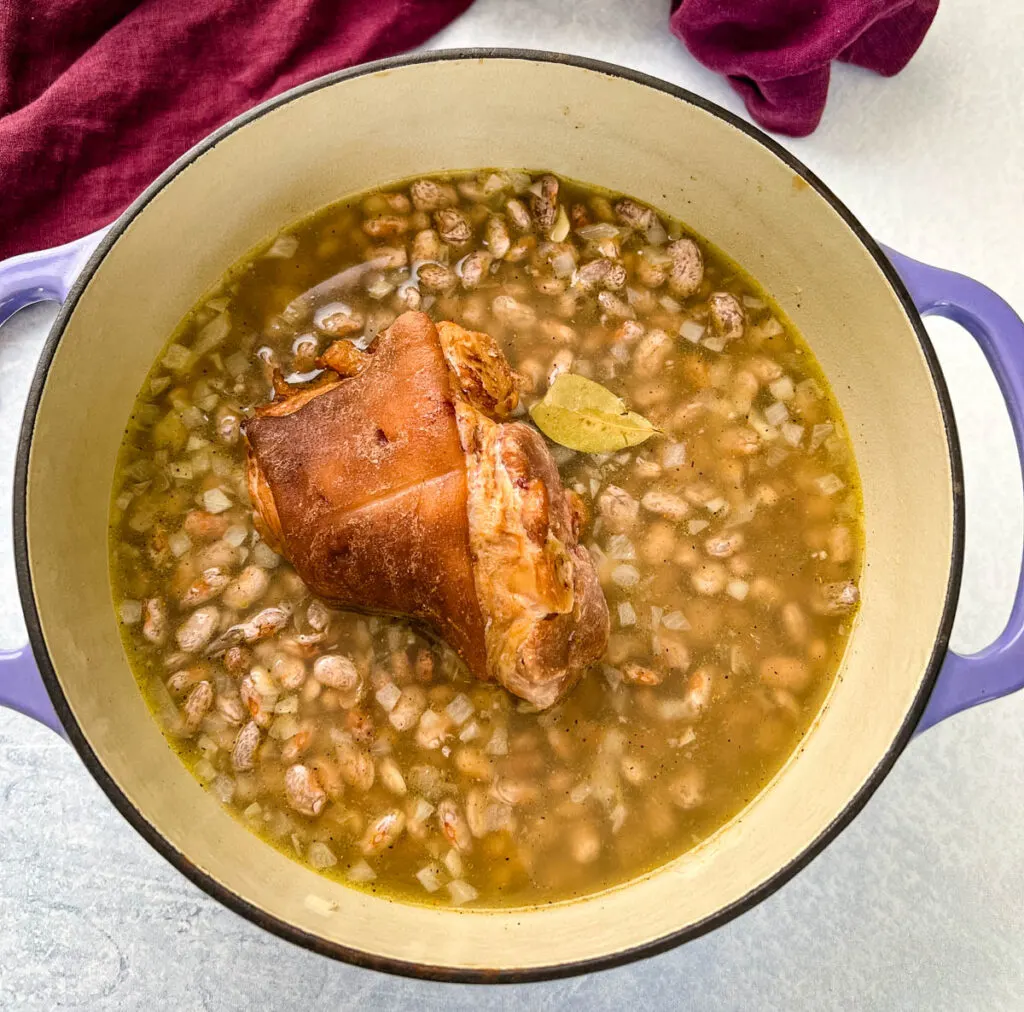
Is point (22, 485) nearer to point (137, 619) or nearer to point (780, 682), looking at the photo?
point (137, 619)

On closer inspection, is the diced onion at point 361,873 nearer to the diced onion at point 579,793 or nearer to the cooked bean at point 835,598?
the diced onion at point 579,793

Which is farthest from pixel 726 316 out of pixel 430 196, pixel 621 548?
pixel 430 196

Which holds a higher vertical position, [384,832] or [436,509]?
[436,509]

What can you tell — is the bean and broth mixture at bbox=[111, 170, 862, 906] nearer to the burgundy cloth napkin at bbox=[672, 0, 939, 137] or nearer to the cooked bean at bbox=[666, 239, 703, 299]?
the cooked bean at bbox=[666, 239, 703, 299]

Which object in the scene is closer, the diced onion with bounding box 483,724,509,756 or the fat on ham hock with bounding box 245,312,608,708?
the fat on ham hock with bounding box 245,312,608,708

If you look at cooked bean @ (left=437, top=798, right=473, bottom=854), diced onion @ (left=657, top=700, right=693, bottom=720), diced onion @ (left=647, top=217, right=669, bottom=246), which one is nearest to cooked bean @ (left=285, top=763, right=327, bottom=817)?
cooked bean @ (left=437, top=798, right=473, bottom=854)

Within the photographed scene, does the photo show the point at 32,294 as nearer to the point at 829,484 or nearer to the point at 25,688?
the point at 25,688

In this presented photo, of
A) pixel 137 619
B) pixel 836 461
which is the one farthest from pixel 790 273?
pixel 137 619
